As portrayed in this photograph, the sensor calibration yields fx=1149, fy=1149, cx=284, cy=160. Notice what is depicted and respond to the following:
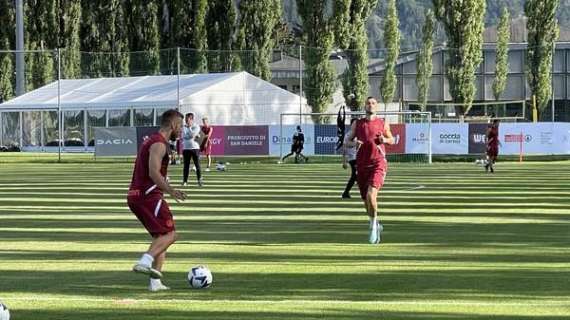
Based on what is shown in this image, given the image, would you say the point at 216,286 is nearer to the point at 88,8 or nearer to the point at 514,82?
the point at 88,8

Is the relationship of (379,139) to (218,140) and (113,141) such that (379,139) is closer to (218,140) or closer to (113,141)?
(218,140)

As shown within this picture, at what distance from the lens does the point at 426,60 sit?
293 ft

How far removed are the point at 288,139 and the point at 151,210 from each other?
40718mm

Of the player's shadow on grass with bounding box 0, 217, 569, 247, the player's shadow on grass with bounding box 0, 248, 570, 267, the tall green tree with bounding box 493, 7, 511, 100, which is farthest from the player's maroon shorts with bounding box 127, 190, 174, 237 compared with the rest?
the tall green tree with bounding box 493, 7, 511, 100

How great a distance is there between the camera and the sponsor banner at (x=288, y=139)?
170 feet

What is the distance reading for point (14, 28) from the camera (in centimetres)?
7662

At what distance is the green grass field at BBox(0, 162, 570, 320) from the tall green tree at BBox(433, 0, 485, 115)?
1495 inches

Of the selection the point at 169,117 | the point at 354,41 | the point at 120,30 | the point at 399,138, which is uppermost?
the point at 120,30

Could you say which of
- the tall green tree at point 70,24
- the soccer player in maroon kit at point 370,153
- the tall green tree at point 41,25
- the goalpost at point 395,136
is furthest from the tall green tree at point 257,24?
the soccer player in maroon kit at point 370,153

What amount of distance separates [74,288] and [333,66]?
169 ft

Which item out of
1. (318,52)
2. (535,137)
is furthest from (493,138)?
(318,52)

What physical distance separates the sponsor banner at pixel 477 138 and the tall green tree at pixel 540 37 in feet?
56.7

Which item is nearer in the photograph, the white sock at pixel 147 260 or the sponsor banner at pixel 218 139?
the white sock at pixel 147 260

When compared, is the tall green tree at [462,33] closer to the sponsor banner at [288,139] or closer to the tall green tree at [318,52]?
the tall green tree at [318,52]
